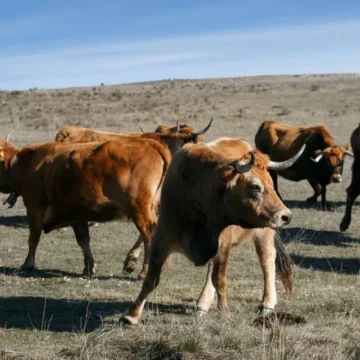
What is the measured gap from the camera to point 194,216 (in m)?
6.88

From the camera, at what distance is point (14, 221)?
1445cm

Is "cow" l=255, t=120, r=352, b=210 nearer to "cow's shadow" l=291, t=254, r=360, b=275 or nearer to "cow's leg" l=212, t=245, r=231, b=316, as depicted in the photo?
"cow's shadow" l=291, t=254, r=360, b=275

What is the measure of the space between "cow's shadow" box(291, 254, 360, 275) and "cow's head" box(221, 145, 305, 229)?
11.6ft

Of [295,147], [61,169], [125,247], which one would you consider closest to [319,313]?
[61,169]

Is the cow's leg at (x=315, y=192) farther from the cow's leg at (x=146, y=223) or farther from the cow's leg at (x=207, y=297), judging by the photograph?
the cow's leg at (x=207, y=297)

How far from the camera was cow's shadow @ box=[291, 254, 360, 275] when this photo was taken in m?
10.0

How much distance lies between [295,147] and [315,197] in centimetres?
169

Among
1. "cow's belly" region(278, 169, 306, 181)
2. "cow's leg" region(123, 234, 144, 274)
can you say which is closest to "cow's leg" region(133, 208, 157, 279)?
"cow's leg" region(123, 234, 144, 274)

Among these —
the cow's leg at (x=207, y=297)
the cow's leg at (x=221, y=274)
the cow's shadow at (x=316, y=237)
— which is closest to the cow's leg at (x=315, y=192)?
the cow's shadow at (x=316, y=237)

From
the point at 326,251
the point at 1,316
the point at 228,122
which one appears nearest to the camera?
the point at 1,316

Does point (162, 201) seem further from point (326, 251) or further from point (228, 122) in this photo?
point (228, 122)

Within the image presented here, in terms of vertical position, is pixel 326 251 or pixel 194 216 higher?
pixel 194 216

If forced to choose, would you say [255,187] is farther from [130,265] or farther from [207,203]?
[130,265]

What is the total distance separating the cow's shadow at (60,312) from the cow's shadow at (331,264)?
276 cm
